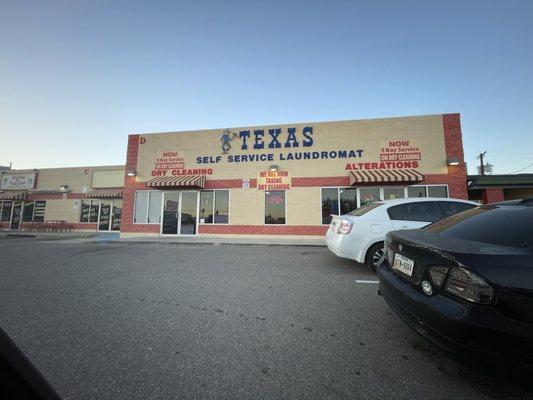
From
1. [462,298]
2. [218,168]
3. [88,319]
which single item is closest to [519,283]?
[462,298]

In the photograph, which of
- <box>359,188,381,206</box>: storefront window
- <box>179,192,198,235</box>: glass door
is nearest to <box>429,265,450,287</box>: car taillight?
<box>359,188,381,206</box>: storefront window

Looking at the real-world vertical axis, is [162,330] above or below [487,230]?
below

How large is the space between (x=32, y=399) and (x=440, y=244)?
2.77 metres

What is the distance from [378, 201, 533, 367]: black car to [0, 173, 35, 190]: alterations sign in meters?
31.4

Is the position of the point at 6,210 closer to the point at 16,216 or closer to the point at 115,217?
the point at 16,216

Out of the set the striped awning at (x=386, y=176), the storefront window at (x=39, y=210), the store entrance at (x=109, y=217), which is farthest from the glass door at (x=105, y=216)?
the striped awning at (x=386, y=176)

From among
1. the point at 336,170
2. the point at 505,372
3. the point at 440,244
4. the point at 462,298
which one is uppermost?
the point at 336,170

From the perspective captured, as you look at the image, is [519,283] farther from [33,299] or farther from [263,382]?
[33,299]

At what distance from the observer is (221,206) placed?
1504 centimetres

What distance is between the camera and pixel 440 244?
2367mm

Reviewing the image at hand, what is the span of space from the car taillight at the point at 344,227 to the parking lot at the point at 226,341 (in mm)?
968

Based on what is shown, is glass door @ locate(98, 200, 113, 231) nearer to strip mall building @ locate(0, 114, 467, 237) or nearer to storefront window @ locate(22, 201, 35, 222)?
storefront window @ locate(22, 201, 35, 222)

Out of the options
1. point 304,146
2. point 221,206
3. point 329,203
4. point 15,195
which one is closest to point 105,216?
point 15,195

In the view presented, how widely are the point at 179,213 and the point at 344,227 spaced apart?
38.1ft
